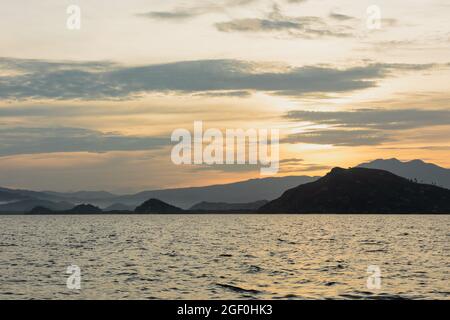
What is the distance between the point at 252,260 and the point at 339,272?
64.4ft

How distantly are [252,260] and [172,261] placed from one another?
37.8ft

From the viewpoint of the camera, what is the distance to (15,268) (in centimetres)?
7250

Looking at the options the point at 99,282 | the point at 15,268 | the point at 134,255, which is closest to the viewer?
the point at 99,282
